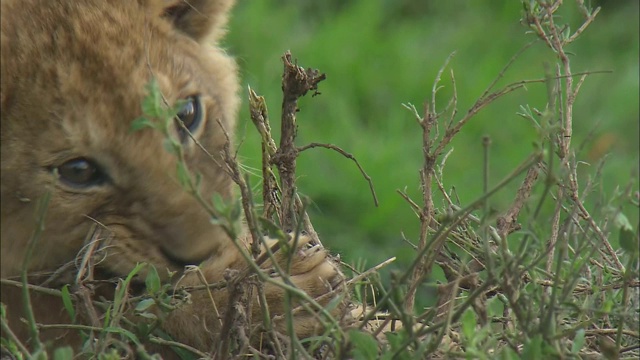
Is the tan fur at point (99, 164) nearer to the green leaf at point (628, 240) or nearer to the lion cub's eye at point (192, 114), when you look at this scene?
the lion cub's eye at point (192, 114)

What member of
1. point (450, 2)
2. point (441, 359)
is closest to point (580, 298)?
point (441, 359)

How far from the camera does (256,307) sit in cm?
244

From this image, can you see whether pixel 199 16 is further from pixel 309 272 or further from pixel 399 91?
pixel 399 91

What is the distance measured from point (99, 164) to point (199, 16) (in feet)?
2.31

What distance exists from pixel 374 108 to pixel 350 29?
1.86 ft

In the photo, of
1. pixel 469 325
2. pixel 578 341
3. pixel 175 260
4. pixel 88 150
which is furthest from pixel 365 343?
pixel 88 150

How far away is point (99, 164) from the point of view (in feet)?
8.32

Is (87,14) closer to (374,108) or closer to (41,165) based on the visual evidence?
(41,165)

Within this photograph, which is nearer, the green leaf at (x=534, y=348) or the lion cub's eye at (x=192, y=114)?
the green leaf at (x=534, y=348)

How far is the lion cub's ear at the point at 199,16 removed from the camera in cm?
297

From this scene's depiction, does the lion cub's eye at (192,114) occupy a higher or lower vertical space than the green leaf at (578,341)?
higher

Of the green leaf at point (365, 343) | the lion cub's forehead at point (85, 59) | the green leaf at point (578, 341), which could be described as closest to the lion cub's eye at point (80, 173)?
the lion cub's forehead at point (85, 59)

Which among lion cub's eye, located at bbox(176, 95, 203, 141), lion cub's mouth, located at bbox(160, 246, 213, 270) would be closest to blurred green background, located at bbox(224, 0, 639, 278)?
lion cub's eye, located at bbox(176, 95, 203, 141)

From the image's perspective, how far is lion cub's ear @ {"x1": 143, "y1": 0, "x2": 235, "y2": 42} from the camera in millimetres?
2971
